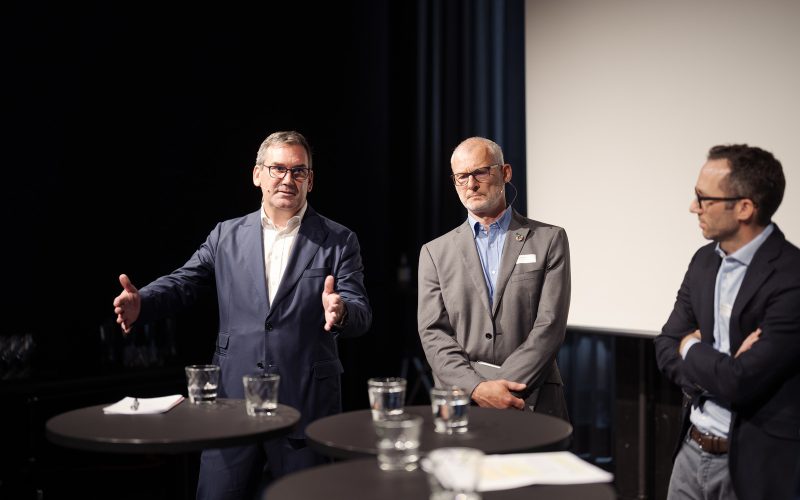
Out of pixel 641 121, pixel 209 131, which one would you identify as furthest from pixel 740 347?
pixel 209 131

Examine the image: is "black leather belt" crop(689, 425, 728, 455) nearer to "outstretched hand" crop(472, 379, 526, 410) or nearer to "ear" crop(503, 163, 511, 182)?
"outstretched hand" crop(472, 379, 526, 410)

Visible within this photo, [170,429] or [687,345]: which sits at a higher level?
[687,345]

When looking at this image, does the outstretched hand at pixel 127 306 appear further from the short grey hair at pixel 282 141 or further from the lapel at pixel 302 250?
the short grey hair at pixel 282 141

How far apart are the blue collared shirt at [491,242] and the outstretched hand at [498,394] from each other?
0.44 m

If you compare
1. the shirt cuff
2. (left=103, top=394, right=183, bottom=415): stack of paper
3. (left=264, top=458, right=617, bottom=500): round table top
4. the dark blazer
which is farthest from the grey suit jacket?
(left=264, top=458, right=617, bottom=500): round table top

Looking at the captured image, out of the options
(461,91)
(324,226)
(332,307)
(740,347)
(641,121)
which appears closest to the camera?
(740,347)

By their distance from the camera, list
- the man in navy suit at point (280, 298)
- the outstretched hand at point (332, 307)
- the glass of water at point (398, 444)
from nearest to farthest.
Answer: the glass of water at point (398, 444) → the outstretched hand at point (332, 307) → the man in navy suit at point (280, 298)

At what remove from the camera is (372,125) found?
5785 mm

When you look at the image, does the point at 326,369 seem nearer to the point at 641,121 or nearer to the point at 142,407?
the point at 142,407

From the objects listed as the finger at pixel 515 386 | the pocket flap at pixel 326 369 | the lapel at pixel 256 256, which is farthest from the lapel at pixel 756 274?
the lapel at pixel 256 256

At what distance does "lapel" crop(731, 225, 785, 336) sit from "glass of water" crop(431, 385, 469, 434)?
2.59 feet

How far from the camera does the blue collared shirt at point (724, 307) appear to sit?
2350mm

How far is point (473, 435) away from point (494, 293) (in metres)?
1.02

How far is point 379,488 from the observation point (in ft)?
5.29
